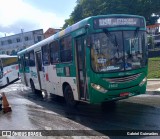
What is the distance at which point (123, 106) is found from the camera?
9680 millimetres

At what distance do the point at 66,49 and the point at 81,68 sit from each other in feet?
4.56

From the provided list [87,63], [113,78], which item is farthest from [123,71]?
[87,63]

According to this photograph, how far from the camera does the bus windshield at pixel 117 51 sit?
8109 millimetres

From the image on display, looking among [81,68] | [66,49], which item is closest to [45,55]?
[66,49]

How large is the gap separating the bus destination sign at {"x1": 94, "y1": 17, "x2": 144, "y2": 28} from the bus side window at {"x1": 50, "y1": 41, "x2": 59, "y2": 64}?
10.1ft

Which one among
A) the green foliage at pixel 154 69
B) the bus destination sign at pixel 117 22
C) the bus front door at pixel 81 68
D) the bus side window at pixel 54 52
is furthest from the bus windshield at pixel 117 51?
the green foliage at pixel 154 69

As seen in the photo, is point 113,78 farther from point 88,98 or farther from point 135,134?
point 135,134

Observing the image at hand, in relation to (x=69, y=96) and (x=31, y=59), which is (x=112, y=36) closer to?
(x=69, y=96)

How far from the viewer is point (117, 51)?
8297 millimetres

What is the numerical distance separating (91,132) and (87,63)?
2.39 metres

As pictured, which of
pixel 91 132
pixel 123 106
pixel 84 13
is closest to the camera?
pixel 91 132

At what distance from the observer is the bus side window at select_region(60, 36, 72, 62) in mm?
9648

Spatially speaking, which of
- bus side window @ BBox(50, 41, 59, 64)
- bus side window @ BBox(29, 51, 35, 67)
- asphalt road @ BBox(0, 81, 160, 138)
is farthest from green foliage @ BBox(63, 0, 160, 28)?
asphalt road @ BBox(0, 81, 160, 138)

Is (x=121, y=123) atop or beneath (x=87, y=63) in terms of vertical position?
beneath
